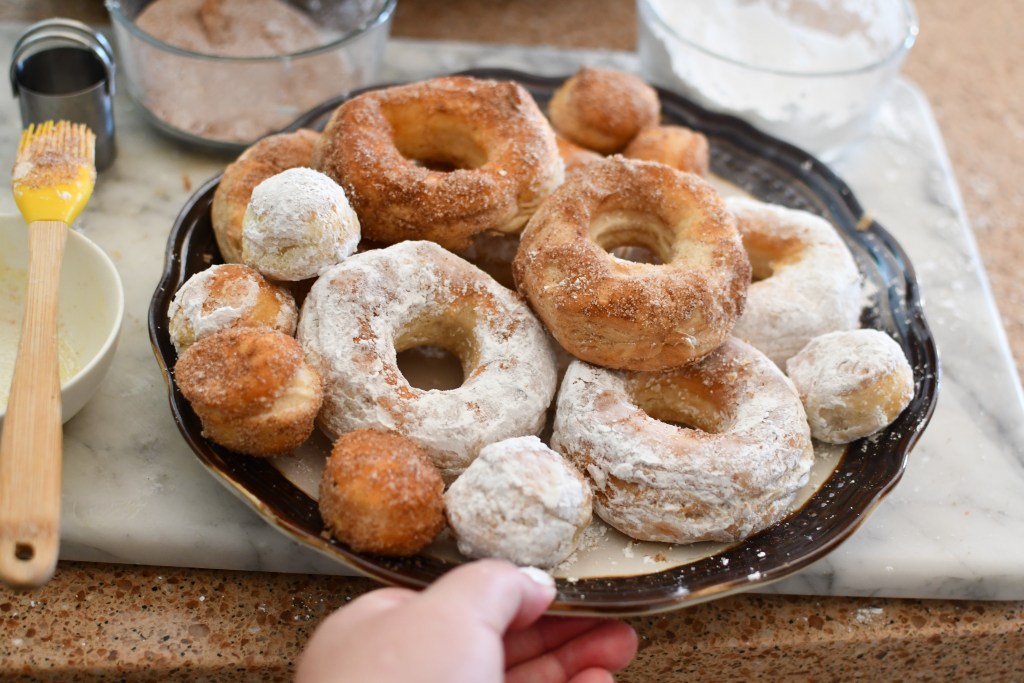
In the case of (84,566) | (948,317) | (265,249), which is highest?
(265,249)

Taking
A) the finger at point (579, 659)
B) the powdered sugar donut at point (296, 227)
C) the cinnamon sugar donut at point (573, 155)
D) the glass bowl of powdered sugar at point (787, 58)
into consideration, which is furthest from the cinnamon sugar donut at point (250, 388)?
the glass bowl of powdered sugar at point (787, 58)

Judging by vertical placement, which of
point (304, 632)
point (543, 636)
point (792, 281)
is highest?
point (792, 281)

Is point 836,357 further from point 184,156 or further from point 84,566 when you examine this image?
point 184,156

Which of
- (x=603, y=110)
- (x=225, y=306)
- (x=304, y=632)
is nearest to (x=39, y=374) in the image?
(x=225, y=306)

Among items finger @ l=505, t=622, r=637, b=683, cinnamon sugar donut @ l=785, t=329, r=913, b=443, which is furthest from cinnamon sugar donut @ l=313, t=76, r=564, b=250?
finger @ l=505, t=622, r=637, b=683

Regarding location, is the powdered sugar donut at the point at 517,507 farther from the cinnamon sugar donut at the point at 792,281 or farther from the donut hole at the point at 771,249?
the donut hole at the point at 771,249

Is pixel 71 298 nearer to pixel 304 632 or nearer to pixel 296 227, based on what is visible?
pixel 296 227

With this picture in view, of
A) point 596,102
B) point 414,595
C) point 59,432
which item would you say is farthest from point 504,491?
point 596,102
